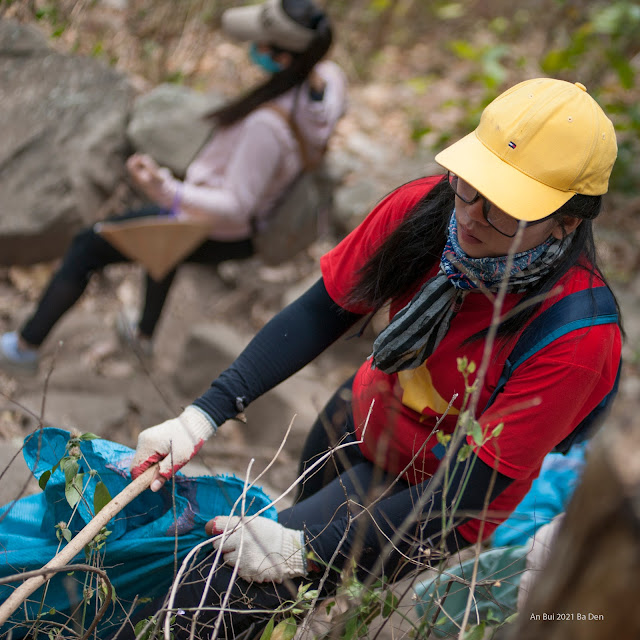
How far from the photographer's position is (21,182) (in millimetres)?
4230

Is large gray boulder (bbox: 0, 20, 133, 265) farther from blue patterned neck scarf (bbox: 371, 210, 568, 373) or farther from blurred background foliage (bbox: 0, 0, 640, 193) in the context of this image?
blue patterned neck scarf (bbox: 371, 210, 568, 373)

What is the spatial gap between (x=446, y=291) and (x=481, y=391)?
0.84 feet

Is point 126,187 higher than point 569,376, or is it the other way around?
point 569,376

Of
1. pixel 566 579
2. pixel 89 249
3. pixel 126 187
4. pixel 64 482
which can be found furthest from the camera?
pixel 126 187

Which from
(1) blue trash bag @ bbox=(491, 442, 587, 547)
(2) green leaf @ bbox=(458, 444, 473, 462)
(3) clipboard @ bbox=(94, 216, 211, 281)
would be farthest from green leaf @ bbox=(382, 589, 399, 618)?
(3) clipboard @ bbox=(94, 216, 211, 281)

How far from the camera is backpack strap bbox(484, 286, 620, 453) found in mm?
1370

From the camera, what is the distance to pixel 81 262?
3.35 meters

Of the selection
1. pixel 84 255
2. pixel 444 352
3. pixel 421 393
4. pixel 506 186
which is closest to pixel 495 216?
pixel 506 186

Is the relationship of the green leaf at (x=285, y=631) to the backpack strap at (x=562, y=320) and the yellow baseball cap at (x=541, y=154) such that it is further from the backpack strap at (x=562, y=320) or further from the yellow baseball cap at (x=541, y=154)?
the yellow baseball cap at (x=541, y=154)

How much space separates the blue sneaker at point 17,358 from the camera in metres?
3.47

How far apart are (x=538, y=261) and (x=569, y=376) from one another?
10.1 inches

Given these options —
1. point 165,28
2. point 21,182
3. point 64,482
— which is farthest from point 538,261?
point 165,28

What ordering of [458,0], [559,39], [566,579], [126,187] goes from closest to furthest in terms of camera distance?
[566,579] → [126,187] → [559,39] → [458,0]

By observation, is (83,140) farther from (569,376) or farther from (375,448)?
(569,376)
